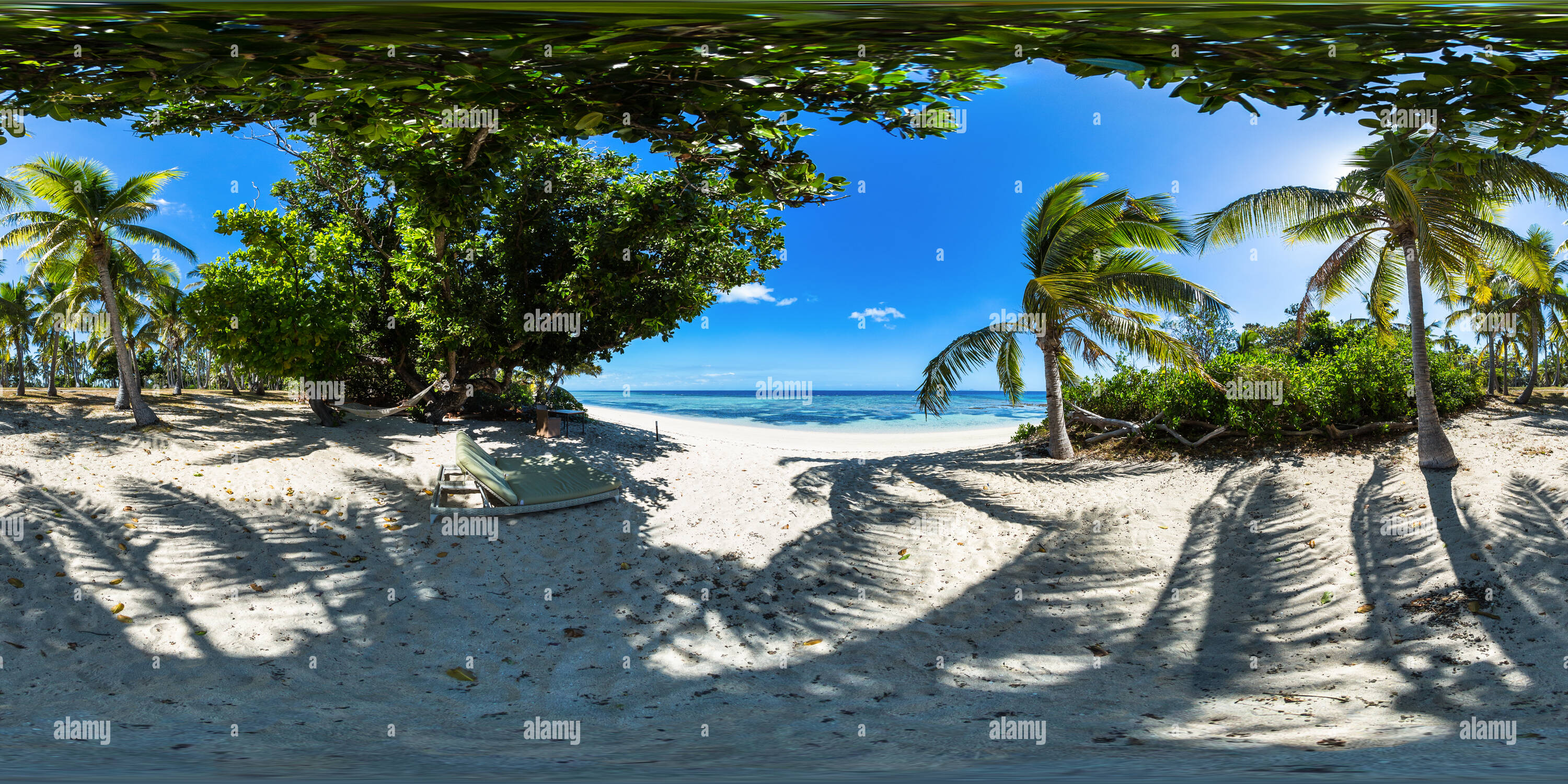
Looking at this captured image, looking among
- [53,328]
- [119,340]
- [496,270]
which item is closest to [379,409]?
[496,270]

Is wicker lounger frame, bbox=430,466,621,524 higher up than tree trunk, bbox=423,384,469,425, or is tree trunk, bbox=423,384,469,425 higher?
tree trunk, bbox=423,384,469,425

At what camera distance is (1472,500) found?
5.55 metres

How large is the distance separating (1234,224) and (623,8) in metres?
7.89

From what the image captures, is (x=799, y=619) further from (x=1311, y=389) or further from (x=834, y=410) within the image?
(x=834, y=410)

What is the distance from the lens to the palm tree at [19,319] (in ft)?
50.6

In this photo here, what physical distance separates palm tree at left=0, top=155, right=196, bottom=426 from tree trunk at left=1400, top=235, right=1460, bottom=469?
16935 millimetres

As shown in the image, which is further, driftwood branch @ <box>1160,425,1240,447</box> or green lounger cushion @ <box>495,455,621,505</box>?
driftwood branch @ <box>1160,425,1240,447</box>

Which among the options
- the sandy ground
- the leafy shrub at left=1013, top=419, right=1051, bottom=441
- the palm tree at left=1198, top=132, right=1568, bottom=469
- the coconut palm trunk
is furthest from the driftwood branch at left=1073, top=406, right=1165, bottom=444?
the coconut palm trunk

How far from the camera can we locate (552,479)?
266 inches

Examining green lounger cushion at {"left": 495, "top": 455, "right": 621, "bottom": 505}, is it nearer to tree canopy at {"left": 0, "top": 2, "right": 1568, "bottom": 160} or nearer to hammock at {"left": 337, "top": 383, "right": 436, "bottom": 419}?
tree canopy at {"left": 0, "top": 2, "right": 1568, "bottom": 160}

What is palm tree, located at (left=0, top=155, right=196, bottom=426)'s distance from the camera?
9.97 m

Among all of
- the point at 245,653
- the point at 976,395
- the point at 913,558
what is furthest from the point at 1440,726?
the point at 976,395

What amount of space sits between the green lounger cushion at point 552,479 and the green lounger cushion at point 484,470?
7 centimetres

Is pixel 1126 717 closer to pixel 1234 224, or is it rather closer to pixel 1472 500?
pixel 1472 500
